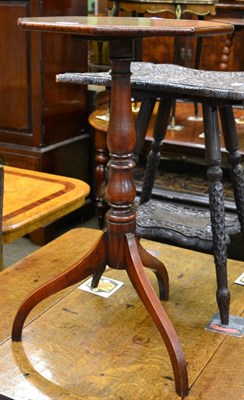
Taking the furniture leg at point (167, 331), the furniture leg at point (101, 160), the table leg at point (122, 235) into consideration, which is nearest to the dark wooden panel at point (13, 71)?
the furniture leg at point (101, 160)

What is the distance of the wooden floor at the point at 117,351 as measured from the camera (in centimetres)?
125

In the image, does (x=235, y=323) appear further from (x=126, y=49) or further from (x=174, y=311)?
(x=126, y=49)

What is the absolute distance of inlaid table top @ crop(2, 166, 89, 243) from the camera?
6.46 feet

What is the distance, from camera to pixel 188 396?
48.3 inches

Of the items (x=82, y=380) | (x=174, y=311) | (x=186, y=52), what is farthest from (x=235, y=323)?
(x=186, y=52)

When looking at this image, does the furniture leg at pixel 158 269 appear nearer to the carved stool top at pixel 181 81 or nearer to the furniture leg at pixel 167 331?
the furniture leg at pixel 167 331

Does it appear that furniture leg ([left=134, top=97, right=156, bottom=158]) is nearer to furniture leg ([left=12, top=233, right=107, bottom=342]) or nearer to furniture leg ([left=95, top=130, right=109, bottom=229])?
furniture leg ([left=12, top=233, right=107, bottom=342])

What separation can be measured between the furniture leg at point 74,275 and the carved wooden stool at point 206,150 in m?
0.26

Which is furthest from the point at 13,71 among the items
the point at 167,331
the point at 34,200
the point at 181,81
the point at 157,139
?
the point at 167,331

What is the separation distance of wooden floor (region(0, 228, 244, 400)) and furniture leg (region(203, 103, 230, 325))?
139 millimetres

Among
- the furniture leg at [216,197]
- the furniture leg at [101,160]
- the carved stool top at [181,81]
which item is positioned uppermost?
the carved stool top at [181,81]

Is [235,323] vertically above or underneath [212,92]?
underneath

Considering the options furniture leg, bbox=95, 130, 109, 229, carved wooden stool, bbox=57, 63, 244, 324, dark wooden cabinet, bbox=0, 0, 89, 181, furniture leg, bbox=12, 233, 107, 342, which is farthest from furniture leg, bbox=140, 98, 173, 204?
dark wooden cabinet, bbox=0, 0, 89, 181

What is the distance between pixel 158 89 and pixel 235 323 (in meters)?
0.57
